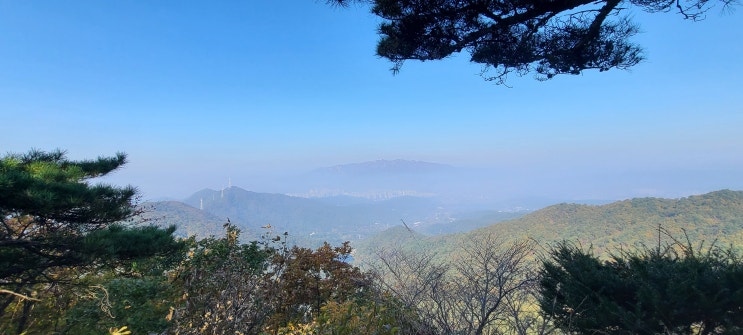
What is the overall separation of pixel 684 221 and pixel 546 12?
50.5m

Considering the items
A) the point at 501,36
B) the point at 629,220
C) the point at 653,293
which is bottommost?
the point at 629,220

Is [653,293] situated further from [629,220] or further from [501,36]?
[629,220]

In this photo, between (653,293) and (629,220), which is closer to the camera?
(653,293)

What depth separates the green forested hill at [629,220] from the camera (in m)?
36.3

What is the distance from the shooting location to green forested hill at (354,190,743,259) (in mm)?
36281

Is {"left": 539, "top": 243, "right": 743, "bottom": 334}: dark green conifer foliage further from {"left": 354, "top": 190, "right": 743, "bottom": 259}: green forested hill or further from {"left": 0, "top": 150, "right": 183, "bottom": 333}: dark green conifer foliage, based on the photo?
{"left": 354, "top": 190, "right": 743, "bottom": 259}: green forested hill

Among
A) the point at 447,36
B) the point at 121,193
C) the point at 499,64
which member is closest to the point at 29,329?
the point at 121,193

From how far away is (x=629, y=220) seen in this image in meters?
44.9

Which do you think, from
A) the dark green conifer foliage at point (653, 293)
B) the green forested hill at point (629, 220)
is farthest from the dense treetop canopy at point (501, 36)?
the green forested hill at point (629, 220)

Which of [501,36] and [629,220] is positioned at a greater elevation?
[501,36]

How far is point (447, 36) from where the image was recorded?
12.4ft

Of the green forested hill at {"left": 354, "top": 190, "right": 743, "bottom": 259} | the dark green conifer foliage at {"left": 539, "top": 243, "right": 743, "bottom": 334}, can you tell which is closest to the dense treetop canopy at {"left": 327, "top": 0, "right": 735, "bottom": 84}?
the dark green conifer foliage at {"left": 539, "top": 243, "right": 743, "bottom": 334}

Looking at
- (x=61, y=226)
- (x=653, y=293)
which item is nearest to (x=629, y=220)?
(x=653, y=293)

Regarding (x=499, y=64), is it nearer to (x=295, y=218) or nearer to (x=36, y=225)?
(x=36, y=225)
